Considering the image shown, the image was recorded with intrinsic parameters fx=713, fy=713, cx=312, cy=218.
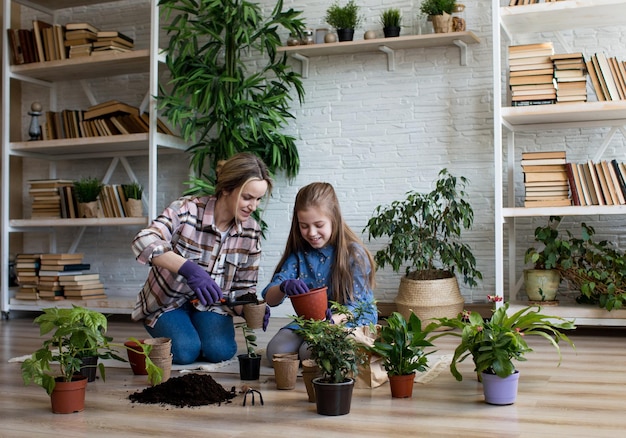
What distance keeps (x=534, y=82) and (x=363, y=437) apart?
2.74 metres

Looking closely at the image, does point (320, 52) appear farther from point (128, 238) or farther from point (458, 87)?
point (128, 238)

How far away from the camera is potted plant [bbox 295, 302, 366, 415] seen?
2.18 metres

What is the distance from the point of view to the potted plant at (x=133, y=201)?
4957 mm

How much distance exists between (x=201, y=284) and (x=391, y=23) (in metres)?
2.60

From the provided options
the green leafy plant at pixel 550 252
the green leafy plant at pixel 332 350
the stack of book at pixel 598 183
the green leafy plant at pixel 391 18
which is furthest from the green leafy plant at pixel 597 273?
the green leafy plant at pixel 332 350

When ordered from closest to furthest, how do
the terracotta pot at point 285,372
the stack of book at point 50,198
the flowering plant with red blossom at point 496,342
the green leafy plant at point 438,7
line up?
the flowering plant with red blossom at point 496,342, the terracotta pot at point 285,372, the green leafy plant at point 438,7, the stack of book at point 50,198

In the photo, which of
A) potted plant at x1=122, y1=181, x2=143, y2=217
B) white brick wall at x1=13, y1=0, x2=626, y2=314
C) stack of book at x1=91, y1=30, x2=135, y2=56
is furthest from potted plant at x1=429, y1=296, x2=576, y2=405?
stack of book at x1=91, y1=30, x2=135, y2=56

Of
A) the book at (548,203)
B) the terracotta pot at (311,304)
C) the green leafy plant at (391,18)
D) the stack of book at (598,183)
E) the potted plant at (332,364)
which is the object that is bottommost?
the potted plant at (332,364)

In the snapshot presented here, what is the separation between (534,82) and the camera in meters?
4.04

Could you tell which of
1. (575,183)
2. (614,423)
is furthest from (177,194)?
(614,423)

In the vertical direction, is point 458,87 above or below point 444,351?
above

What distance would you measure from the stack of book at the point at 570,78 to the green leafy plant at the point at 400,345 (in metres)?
2.14

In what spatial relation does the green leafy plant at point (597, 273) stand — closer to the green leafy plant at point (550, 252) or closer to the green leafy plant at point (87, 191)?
the green leafy plant at point (550, 252)

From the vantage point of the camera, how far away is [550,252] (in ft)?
13.5
